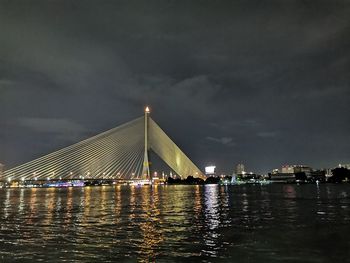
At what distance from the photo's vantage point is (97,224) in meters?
23.1

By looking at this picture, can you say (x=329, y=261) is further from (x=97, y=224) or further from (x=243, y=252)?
(x=97, y=224)

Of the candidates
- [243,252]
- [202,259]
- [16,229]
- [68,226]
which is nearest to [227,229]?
[243,252]

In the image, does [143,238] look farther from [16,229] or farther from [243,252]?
[16,229]

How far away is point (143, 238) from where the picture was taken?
17.7m

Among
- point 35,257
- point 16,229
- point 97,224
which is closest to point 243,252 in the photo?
point 35,257

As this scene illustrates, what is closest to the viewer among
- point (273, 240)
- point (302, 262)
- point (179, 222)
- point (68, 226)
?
point (302, 262)

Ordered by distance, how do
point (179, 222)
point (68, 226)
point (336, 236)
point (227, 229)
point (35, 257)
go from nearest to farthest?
1. point (35, 257)
2. point (336, 236)
3. point (227, 229)
4. point (68, 226)
5. point (179, 222)

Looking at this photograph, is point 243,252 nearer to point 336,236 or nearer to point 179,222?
point 336,236

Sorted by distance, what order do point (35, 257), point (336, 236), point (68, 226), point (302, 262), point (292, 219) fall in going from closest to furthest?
point (302, 262) → point (35, 257) → point (336, 236) → point (68, 226) → point (292, 219)

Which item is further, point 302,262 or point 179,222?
point 179,222

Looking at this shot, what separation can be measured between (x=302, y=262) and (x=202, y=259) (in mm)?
3399

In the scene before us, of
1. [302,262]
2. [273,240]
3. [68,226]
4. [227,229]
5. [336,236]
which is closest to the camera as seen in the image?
[302,262]

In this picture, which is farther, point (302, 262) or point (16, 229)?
point (16, 229)

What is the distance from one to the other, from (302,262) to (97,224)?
13.9 meters
